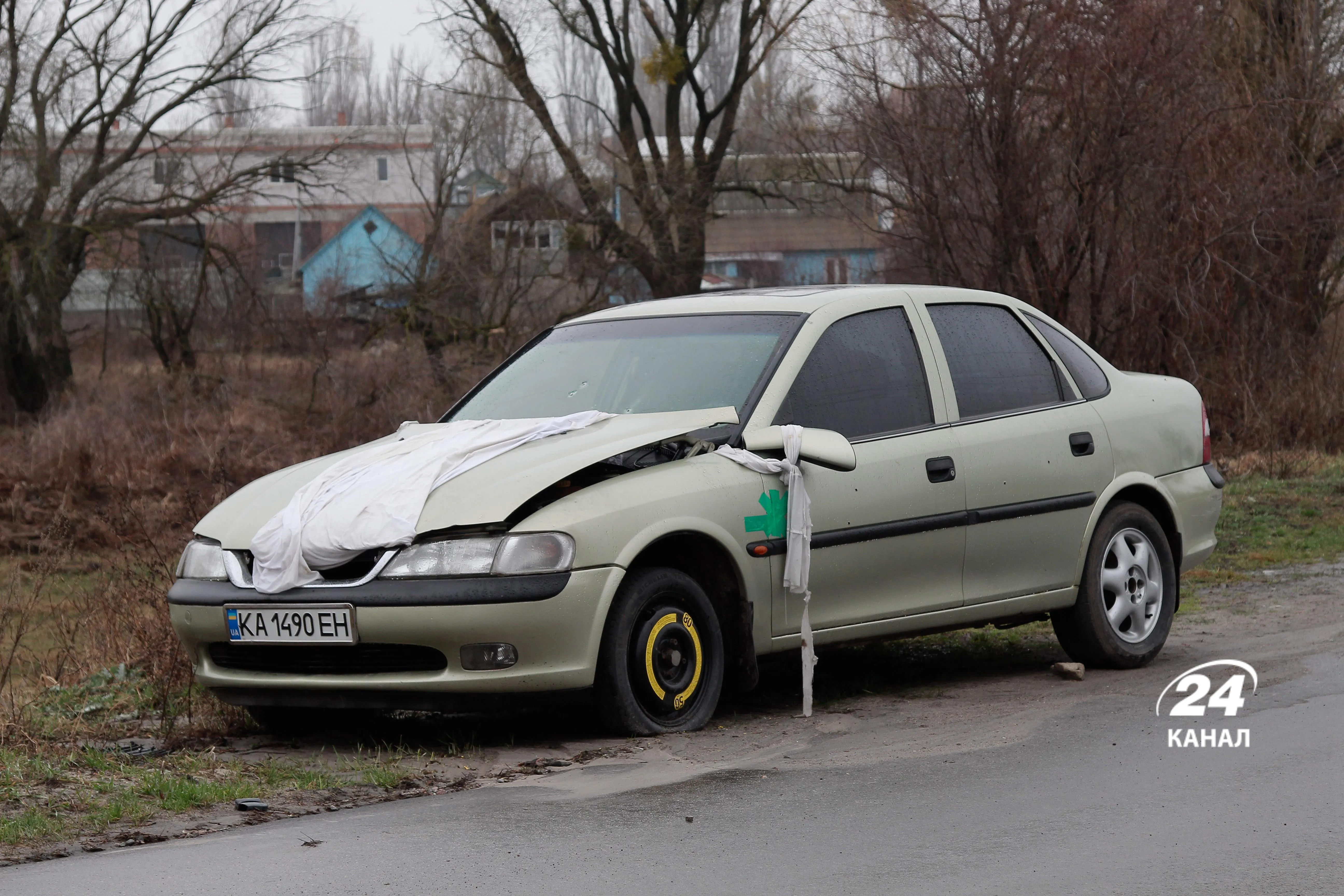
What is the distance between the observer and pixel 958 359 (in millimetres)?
→ 7316

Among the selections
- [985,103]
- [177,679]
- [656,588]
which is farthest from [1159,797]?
[985,103]

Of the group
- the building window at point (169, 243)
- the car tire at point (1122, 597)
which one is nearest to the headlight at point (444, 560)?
the car tire at point (1122, 597)

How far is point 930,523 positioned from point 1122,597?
4.38 ft

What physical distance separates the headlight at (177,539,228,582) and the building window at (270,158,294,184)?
2576 centimetres

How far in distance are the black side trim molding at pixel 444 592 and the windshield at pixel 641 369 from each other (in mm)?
1225

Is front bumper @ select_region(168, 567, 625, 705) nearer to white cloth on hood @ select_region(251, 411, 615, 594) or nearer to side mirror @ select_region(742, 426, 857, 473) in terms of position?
white cloth on hood @ select_region(251, 411, 615, 594)

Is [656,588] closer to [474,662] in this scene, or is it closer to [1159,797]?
[474,662]

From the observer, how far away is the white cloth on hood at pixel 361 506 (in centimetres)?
581

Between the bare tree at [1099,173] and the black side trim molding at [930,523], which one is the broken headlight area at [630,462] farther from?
the bare tree at [1099,173]

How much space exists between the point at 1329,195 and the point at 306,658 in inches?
634

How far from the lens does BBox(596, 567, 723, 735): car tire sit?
232 inches

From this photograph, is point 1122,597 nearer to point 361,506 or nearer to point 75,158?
point 361,506

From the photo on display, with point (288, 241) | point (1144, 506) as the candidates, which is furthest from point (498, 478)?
point (288, 241)

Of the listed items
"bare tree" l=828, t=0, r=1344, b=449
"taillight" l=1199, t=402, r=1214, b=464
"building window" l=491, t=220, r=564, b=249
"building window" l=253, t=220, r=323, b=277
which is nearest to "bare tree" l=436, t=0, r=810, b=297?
"building window" l=491, t=220, r=564, b=249
